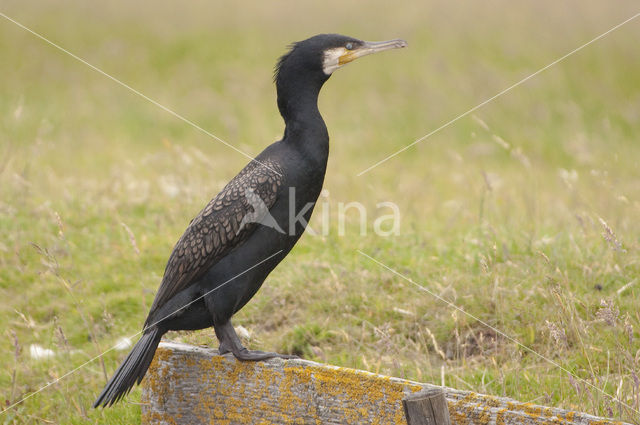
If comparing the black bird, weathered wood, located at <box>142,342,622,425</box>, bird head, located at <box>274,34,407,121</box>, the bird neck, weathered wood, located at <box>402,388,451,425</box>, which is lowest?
weathered wood, located at <box>142,342,622,425</box>

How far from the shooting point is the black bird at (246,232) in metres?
3.87

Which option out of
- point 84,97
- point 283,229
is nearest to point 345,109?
point 84,97

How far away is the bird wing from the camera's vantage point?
389cm

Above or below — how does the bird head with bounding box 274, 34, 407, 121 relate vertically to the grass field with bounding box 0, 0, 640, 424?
above

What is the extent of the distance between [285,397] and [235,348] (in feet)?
1.22

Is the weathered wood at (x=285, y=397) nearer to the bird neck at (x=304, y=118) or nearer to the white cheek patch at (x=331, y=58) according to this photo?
the bird neck at (x=304, y=118)

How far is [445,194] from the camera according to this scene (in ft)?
31.2

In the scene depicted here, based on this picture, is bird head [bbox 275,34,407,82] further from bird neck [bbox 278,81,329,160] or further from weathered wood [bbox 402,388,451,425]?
weathered wood [bbox 402,388,451,425]

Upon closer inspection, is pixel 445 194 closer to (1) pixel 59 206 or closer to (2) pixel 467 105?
(2) pixel 467 105

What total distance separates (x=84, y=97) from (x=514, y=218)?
8802mm

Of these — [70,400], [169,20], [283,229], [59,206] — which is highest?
[169,20]

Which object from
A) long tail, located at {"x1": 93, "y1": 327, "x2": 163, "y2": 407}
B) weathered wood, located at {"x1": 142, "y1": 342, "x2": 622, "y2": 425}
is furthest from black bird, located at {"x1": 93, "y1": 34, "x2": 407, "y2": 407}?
weathered wood, located at {"x1": 142, "y1": 342, "x2": 622, "y2": 425}

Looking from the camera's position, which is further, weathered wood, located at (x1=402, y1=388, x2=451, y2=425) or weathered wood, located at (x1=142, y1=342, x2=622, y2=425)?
weathered wood, located at (x1=142, y1=342, x2=622, y2=425)

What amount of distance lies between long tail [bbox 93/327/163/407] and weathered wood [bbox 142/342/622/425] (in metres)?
0.18
